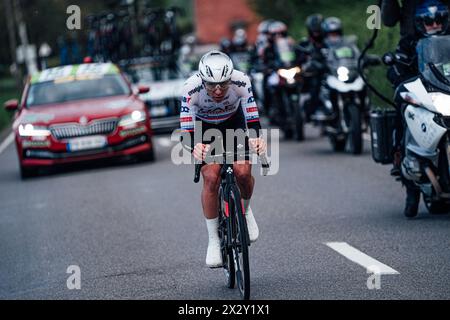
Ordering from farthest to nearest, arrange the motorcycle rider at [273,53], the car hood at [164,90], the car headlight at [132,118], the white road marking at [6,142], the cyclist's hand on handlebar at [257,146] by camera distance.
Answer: the white road marking at [6,142], the car hood at [164,90], the motorcycle rider at [273,53], the car headlight at [132,118], the cyclist's hand on handlebar at [257,146]

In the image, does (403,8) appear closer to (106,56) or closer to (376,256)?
(376,256)

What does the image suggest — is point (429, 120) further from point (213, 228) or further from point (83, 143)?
point (83, 143)

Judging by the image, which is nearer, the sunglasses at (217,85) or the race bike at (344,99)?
the sunglasses at (217,85)

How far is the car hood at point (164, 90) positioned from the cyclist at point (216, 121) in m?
17.0

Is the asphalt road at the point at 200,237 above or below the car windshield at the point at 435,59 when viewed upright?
below

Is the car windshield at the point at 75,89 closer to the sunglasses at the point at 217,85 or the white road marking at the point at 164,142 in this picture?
the white road marking at the point at 164,142

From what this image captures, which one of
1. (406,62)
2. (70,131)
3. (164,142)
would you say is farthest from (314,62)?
(406,62)

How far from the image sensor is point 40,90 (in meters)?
20.6

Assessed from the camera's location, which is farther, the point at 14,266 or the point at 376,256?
the point at 14,266

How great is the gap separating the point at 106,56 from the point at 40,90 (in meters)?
11.9

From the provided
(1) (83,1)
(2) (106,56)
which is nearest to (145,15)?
(2) (106,56)

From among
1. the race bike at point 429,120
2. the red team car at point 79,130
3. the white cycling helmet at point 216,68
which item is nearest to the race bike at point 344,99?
the red team car at point 79,130

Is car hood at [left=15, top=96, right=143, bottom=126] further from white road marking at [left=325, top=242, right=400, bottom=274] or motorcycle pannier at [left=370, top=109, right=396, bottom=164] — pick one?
white road marking at [left=325, top=242, right=400, bottom=274]

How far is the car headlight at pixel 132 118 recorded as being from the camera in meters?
19.2
